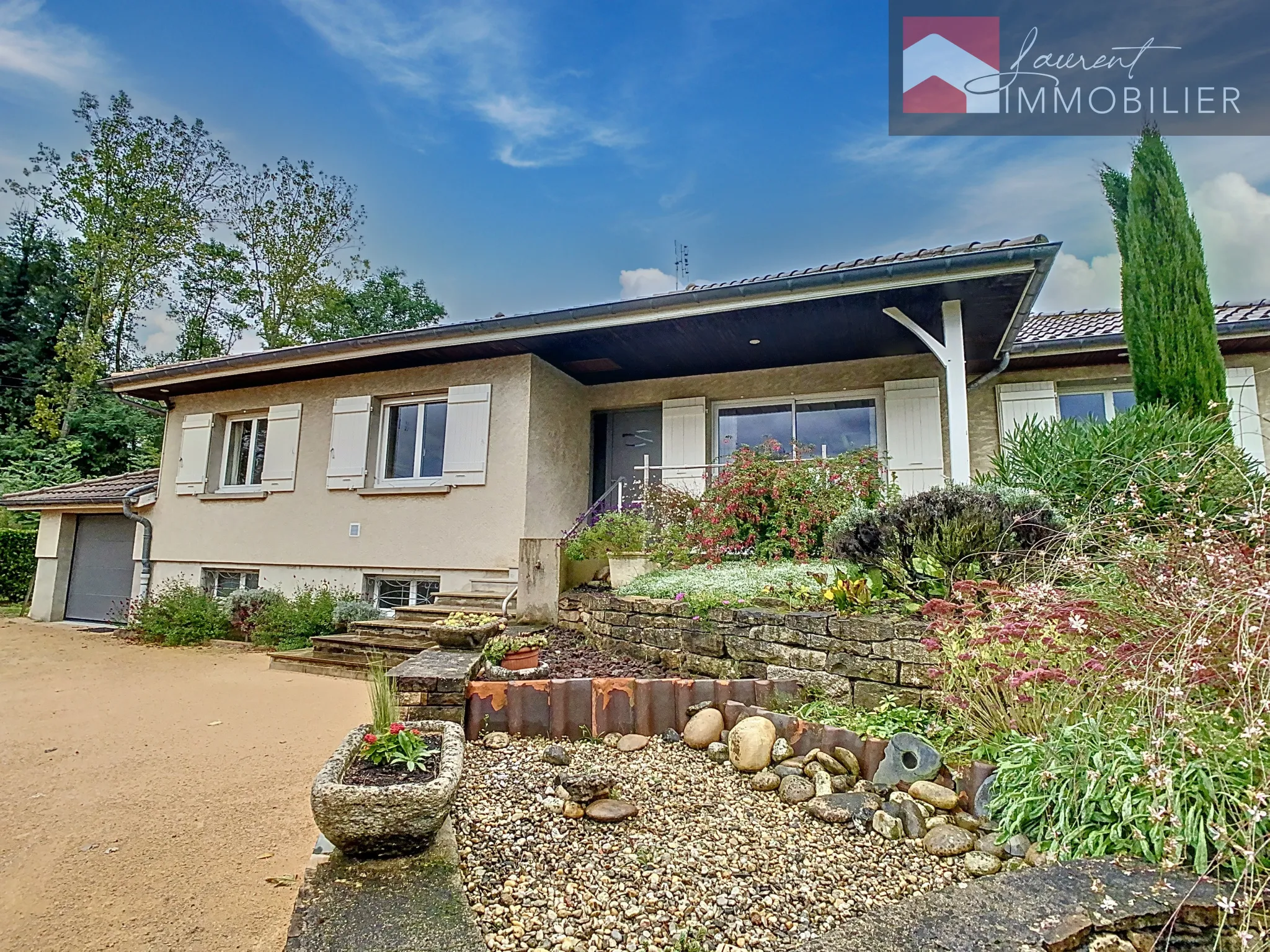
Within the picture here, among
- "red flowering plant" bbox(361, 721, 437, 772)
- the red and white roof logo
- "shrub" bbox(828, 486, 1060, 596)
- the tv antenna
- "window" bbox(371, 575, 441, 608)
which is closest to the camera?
"red flowering plant" bbox(361, 721, 437, 772)

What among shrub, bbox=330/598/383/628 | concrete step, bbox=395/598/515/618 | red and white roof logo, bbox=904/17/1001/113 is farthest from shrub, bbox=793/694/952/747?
shrub, bbox=330/598/383/628

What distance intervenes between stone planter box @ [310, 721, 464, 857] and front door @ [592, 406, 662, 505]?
6.16m

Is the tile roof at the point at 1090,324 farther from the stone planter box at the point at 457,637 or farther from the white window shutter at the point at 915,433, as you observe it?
the stone planter box at the point at 457,637

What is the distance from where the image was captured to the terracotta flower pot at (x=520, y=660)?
4.11 m

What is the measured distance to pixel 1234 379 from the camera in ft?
21.6

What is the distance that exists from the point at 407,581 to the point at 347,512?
1.23 meters

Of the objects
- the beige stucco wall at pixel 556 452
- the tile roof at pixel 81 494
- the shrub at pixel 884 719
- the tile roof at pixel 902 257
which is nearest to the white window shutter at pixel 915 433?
the tile roof at pixel 902 257

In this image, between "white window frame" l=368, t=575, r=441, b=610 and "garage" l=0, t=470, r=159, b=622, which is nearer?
"white window frame" l=368, t=575, r=441, b=610

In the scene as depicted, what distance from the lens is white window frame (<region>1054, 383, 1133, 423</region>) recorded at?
276 inches

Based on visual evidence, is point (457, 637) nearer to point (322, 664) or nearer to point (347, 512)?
point (322, 664)

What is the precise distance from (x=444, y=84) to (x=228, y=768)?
785 cm

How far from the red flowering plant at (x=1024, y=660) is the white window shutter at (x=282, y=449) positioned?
27.3 ft

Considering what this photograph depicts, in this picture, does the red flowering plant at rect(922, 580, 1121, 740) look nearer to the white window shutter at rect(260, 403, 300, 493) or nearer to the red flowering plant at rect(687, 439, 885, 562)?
the red flowering plant at rect(687, 439, 885, 562)

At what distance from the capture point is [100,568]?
9914mm
